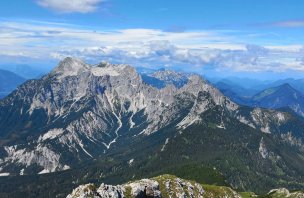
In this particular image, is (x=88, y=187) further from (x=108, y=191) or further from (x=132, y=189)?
(x=132, y=189)

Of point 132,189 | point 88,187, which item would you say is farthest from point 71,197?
point 132,189

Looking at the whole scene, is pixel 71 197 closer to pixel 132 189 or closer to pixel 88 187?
pixel 88 187

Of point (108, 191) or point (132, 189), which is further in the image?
point (132, 189)

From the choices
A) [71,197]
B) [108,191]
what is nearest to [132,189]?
[108,191]

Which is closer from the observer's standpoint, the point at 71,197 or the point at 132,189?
the point at 71,197

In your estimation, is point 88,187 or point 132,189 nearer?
point 88,187
